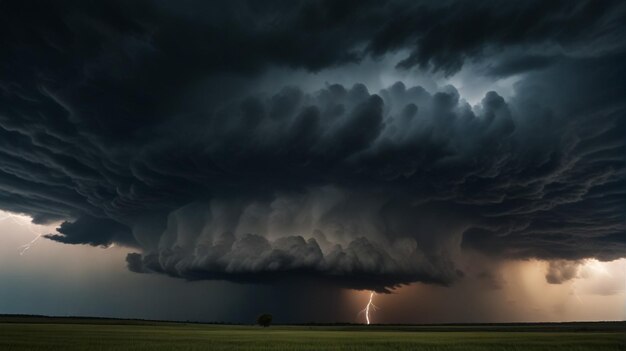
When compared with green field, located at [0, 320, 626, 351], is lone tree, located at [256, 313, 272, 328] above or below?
above

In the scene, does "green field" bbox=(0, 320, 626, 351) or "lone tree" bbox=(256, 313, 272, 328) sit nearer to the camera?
"green field" bbox=(0, 320, 626, 351)

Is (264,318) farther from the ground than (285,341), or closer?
farther from the ground

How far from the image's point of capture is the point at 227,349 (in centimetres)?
→ 4472

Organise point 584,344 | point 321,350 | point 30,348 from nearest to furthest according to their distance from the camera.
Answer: point 30,348 → point 321,350 → point 584,344

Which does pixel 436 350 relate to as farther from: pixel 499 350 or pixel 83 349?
pixel 83 349

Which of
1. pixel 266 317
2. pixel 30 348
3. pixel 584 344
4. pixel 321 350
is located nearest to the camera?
pixel 30 348

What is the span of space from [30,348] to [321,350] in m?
26.8

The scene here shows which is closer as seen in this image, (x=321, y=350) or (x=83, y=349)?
(x=83, y=349)

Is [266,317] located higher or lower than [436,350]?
higher

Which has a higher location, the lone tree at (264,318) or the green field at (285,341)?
the lone tree at (264,318)

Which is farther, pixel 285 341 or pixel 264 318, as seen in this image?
pixel 264 318

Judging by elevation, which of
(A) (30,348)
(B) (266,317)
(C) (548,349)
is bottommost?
(A) (30,348)

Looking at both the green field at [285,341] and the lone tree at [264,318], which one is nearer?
the green field at [285,341]

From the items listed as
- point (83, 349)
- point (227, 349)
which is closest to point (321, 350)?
point (227, 349)
